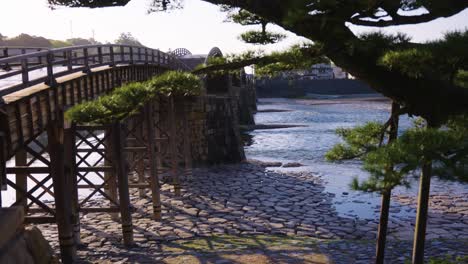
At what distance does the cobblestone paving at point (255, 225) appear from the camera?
10.4 meters

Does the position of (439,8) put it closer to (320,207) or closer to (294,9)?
(294,9)

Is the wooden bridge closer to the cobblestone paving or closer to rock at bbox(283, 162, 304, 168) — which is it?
the cobblestone paving

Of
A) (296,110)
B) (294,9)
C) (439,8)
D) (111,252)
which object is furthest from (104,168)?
(296,110)

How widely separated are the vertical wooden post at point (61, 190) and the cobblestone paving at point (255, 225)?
983 mm

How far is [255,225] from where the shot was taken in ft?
41.3

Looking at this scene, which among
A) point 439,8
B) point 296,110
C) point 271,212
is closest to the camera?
point 439,8

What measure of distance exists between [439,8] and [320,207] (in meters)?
10.8

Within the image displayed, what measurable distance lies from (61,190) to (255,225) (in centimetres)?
519

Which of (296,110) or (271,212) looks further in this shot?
(296,110)

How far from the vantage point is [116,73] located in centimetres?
1321

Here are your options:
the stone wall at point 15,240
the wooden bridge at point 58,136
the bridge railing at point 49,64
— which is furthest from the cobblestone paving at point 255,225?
the stone wall at point 15,240

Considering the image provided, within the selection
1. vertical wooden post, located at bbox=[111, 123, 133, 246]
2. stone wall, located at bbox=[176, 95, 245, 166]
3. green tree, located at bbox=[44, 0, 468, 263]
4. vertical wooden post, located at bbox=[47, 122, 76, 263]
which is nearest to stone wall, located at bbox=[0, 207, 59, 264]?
green tree, located at bbox=[44, 0, 468, 263]

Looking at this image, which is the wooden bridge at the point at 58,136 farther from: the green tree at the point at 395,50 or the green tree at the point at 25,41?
the green tree at the point at 25,41

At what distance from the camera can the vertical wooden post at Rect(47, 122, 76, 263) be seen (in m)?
8.84
